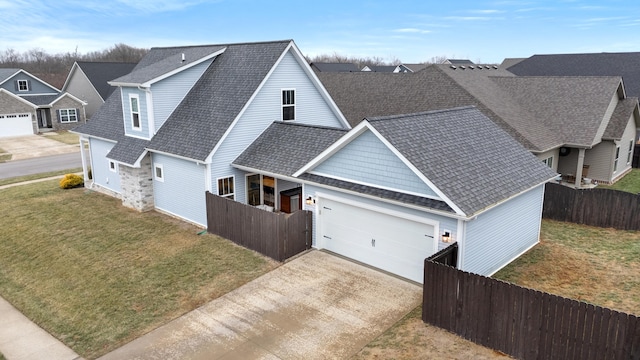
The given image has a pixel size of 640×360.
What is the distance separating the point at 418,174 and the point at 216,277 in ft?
22.6

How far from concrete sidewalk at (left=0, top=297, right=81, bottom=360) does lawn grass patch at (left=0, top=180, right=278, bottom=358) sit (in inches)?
8.3

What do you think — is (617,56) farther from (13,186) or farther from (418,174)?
(13,186)

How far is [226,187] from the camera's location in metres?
18.0

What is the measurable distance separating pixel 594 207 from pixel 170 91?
18573 millimetres

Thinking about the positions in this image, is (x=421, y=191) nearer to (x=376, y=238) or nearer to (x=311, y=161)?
(x=376, y=238)

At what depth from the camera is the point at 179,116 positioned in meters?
19.8

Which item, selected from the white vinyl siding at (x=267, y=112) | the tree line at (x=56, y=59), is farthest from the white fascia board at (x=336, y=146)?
the tree line at (x=56, y=59)

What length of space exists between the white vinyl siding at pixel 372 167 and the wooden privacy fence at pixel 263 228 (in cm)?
212

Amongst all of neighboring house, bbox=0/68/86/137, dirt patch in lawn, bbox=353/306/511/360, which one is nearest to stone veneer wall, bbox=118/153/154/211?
dirt patch in lawn, bbox=353/306/511/360

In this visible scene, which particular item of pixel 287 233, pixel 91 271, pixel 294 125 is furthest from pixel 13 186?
pixel 287 233

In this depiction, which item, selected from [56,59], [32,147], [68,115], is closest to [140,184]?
[32,147]

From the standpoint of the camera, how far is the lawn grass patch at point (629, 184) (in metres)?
24.7

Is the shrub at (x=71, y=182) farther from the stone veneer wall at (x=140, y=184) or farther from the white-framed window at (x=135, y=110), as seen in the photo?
the white-framed window at (x=135, y=110)

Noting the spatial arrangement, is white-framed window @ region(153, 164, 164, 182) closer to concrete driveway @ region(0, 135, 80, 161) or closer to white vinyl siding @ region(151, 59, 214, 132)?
white vinyl siding @ region(151, 59, 214, 132)
